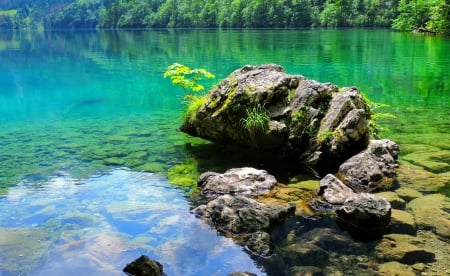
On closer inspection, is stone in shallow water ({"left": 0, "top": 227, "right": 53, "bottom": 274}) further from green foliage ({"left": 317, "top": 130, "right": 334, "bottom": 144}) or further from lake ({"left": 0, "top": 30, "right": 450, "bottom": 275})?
green foliage ({"left": 317, "top": 130, "right": 334, "bottom": 144})

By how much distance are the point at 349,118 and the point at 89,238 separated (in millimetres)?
7501

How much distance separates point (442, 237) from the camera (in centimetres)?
865

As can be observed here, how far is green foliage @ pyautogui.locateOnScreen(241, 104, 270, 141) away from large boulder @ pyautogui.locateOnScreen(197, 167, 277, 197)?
2.05 meters

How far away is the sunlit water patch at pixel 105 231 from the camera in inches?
325

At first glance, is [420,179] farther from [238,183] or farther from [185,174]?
[185,174]

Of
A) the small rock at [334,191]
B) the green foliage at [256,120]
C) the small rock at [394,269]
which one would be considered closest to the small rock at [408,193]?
the small rock at [334,191]

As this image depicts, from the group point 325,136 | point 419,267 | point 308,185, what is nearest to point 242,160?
point 325,136

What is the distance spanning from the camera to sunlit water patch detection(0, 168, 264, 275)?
325 inches

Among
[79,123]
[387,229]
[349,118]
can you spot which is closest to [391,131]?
[349,118]

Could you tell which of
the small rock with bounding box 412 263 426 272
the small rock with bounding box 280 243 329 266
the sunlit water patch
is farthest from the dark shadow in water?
the small rock with bounding box 412 263 426 272

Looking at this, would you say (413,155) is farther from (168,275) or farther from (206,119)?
(168,275)

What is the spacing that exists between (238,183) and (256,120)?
2.70 metres

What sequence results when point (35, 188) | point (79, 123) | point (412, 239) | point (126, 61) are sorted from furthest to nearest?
point (126, 61), point (79, 123), point (35, 188), point (412, 239)

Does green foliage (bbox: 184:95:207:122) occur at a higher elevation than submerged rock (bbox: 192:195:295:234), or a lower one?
higher
